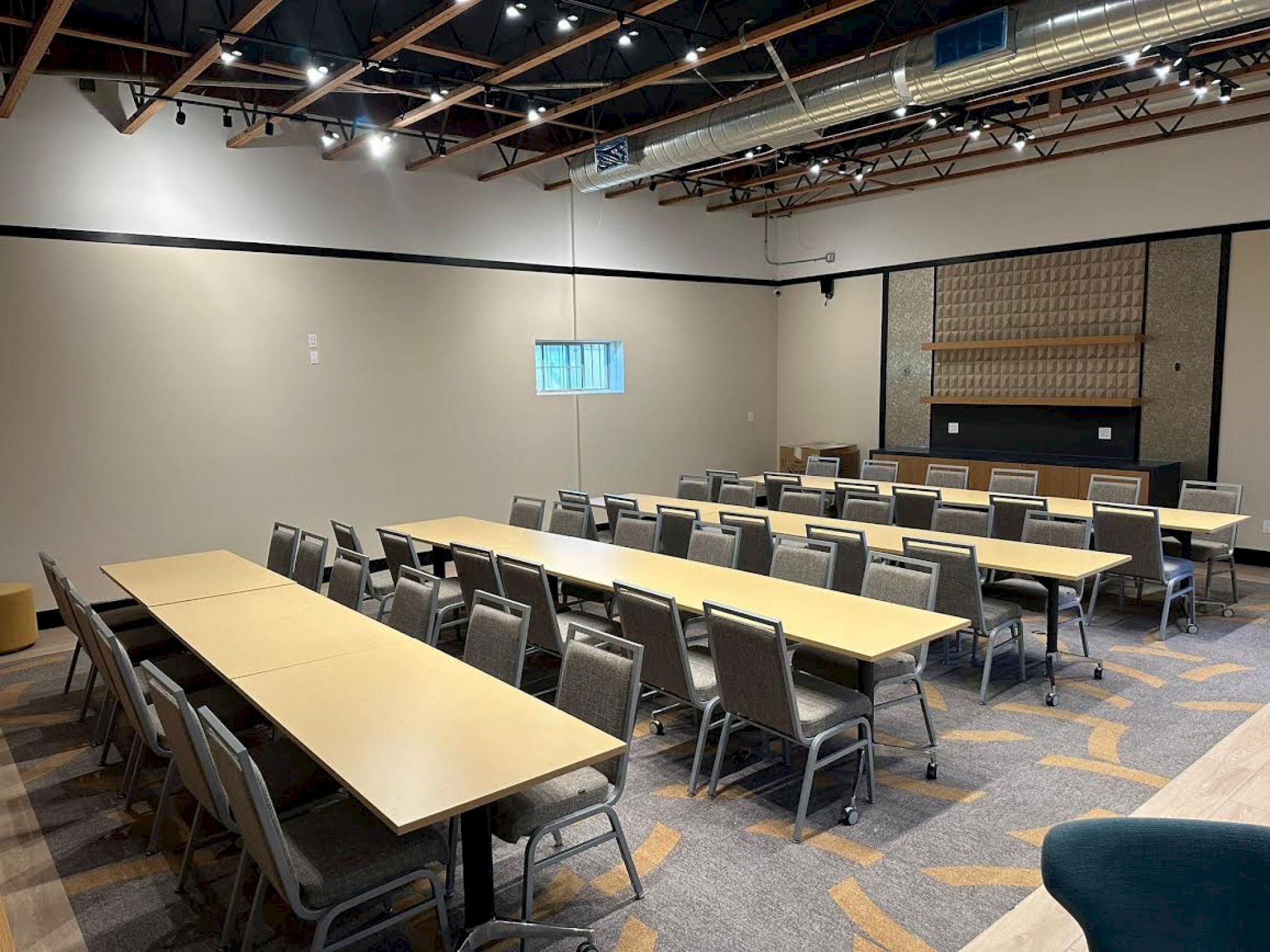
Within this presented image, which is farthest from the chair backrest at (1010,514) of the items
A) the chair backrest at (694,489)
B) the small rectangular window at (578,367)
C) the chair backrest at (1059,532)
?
the small rectangular window at (578,367)

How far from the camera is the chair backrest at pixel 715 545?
215 inches

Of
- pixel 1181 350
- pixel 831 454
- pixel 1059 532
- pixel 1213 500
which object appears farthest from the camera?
pixel 831 454

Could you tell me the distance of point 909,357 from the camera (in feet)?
36.5

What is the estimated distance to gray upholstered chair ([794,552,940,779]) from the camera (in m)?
4.11

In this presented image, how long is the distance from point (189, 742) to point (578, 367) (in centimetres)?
817

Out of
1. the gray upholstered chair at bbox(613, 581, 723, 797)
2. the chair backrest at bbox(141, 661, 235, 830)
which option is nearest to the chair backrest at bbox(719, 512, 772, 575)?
the gray upholstered chair at bbox(613, 581, 723, 797)

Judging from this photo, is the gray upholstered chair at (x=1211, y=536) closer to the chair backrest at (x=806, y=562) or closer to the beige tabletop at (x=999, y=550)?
the beige tabletop at (x=999, y=550)

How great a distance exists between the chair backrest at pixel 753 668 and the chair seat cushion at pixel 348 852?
1.41 meters

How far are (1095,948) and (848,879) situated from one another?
5.15ft

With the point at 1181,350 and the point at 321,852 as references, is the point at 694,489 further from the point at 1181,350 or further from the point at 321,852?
the point at 321,852

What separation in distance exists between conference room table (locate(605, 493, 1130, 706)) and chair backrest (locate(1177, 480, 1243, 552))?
1605mm

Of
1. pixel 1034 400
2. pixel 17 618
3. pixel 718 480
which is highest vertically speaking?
pixel 1034 400

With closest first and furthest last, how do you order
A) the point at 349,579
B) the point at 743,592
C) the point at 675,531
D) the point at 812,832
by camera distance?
the point at 812,832 → the point at 743,592 → the point at 349,579 → the point at 675,531

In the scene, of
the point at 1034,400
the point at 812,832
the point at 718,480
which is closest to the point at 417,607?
the point at 812,832
